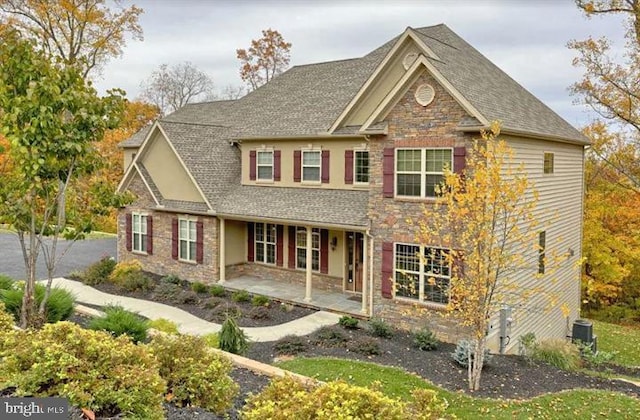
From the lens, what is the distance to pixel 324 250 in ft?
55.8

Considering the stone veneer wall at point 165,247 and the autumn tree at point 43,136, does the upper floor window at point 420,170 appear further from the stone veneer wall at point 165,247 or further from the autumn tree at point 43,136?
the stone veneer wall at point 165,247

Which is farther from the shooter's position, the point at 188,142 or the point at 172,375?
the point at 188,142

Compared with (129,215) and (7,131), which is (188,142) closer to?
(129,215)

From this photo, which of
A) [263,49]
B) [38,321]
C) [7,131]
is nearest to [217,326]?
[38,321]

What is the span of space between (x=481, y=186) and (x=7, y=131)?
7.88 metres

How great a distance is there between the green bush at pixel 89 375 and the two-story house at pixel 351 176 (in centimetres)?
698

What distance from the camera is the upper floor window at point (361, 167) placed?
1576 centimetres

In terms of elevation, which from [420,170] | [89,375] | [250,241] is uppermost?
[420,170]

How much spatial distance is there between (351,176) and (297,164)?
234 cm

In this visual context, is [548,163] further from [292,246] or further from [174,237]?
[174,237]

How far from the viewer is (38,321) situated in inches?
336

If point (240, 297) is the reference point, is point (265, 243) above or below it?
above

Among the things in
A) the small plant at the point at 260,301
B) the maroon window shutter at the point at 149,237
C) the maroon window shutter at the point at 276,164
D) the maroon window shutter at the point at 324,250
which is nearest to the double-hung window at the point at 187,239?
the maroon window shutter at the point at 149,237

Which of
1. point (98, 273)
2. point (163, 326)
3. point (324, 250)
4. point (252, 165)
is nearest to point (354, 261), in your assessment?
point (324, 250)
